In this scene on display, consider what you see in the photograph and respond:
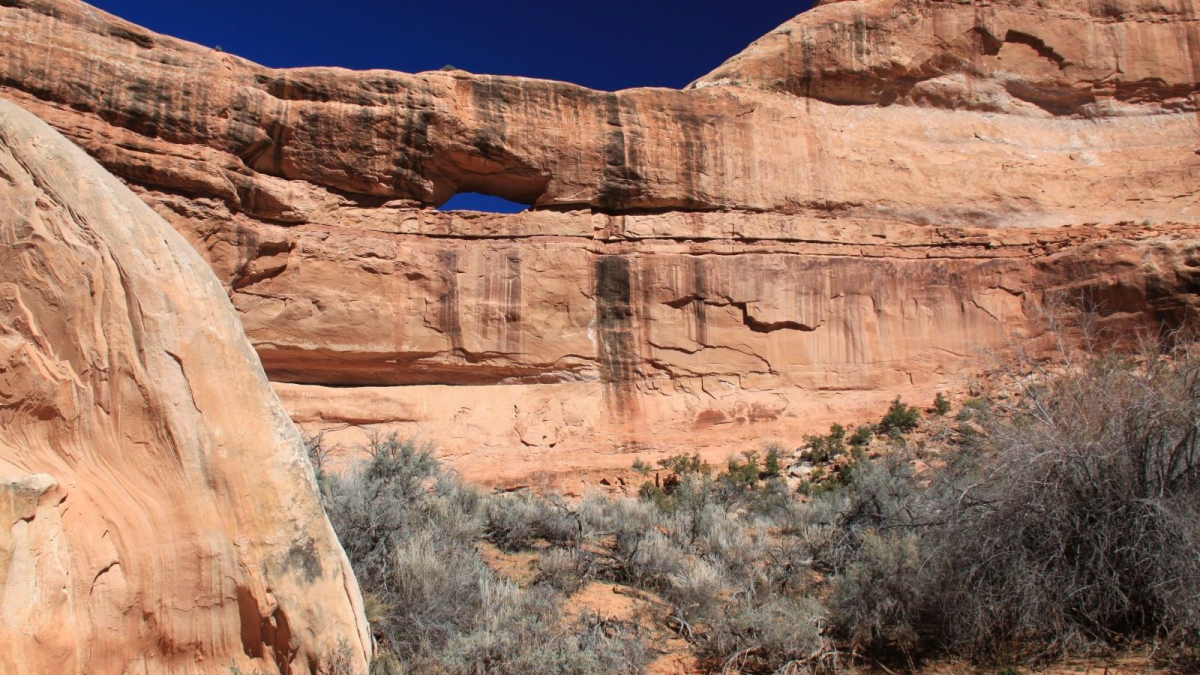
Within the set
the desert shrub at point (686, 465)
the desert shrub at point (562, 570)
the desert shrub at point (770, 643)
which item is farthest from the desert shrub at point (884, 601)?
the desert shrub at point (686, 465)

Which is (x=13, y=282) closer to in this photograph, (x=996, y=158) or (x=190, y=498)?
(x=190, y=498)

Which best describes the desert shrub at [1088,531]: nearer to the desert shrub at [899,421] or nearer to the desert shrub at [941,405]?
the desert shrub at [899,421]

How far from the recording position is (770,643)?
206 inches

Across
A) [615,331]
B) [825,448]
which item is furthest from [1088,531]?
[615,331]

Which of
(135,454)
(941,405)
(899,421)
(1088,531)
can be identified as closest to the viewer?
(135,454)

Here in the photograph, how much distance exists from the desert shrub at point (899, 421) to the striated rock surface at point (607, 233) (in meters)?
0.81

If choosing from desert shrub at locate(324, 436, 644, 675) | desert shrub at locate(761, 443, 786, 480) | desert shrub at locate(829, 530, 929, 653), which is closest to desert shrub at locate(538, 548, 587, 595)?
desert shrub at locate(324, 436, 644, 675)

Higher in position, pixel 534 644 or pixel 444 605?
pixel 444 605

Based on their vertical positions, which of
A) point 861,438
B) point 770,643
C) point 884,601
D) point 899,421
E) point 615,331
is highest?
point 615,331

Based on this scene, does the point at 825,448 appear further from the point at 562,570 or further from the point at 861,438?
the point at 562,570

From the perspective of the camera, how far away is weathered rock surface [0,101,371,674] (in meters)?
3.56

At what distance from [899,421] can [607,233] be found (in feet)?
20.8

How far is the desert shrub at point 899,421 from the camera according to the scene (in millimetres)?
13328

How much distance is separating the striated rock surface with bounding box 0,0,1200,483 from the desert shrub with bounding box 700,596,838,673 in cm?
758
